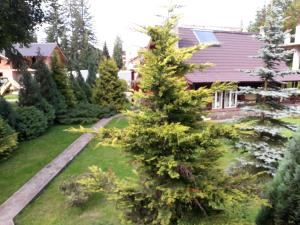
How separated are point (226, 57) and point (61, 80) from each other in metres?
12.1

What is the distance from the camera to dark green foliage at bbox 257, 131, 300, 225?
3.30 m

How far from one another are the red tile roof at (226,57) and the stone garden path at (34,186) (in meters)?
9.22

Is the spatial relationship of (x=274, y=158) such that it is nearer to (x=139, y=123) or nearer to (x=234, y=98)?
(x=139, y=123)

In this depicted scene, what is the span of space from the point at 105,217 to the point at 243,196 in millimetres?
4215

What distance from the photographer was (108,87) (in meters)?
20.6

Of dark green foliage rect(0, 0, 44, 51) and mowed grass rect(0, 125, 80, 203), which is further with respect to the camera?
dark green foliage rect(0, 0, 44, 51)

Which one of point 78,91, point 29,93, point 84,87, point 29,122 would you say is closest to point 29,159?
point 29,122

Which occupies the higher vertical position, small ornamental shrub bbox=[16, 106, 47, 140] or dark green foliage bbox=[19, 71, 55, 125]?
dark green foliage bbox=[19, 71, 55, 125]

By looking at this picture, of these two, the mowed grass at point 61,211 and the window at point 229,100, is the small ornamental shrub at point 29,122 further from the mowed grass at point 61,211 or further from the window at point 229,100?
the window at point 229,100

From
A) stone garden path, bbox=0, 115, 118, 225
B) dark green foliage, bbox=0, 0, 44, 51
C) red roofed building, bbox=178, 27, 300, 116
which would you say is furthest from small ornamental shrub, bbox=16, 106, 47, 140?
red roofed building, bbox=178, 27, 300, 116

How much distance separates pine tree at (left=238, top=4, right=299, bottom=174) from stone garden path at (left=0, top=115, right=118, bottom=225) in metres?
4.72

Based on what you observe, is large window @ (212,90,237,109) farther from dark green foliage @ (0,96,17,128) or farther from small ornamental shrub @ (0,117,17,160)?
small ornamental shrub @ (0,117,17,160)

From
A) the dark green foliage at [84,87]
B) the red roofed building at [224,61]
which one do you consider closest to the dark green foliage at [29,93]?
the dark green foliage at [84,87]

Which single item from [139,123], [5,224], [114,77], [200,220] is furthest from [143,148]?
[114,77]
